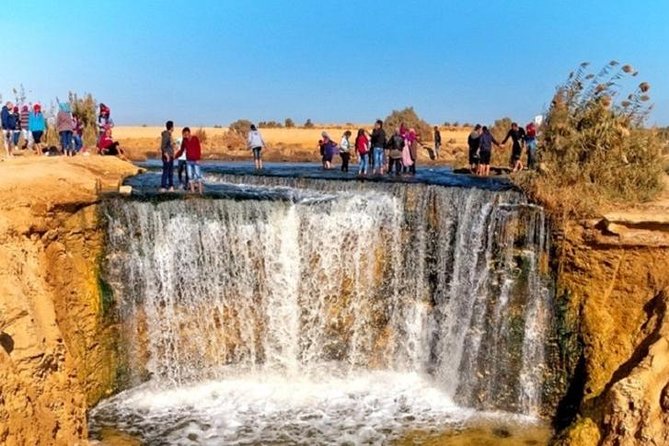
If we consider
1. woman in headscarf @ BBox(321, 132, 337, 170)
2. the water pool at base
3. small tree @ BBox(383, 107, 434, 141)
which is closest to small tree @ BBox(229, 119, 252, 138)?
small tree @ BBox(383, 107, 434, 141)

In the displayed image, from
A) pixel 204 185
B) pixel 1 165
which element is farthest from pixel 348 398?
pixel 1 165

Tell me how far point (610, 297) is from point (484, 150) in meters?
7.02

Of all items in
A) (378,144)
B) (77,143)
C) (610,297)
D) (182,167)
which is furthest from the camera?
(77,143)

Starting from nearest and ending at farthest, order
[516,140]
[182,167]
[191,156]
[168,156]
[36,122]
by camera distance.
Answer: [168,156]
[191,156]
[182,167]
[36,122]
[516,140]

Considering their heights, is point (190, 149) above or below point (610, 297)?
above

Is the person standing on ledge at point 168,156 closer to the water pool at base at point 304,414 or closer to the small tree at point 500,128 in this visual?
the water pool at base at point 304,414

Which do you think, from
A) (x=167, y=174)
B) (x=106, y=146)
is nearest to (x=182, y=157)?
(x=167, y=174)

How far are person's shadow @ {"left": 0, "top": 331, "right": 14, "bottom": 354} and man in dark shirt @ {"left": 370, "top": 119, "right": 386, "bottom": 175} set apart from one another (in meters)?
11.0

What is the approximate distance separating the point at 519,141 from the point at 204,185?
8.28 m

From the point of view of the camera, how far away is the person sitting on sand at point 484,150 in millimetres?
17422

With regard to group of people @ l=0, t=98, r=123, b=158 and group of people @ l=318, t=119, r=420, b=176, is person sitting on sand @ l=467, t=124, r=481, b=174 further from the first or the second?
group of people @ l=0, t=98, r=123, b=158

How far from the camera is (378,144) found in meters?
18.3

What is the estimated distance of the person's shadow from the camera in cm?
909

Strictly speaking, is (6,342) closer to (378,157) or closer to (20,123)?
(20,123)
